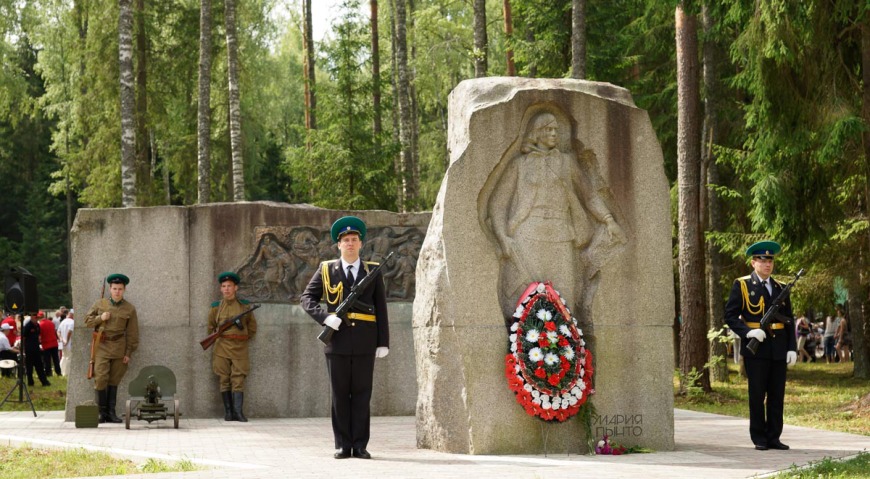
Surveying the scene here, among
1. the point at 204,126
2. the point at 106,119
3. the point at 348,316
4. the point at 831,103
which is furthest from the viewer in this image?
the point at 106,119

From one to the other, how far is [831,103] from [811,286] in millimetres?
8750

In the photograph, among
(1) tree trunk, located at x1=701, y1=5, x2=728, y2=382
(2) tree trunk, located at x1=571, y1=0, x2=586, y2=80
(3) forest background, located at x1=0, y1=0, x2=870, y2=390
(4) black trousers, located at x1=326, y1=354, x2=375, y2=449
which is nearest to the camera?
(4) black trousers, located at x1=326, y1=354, x2=375, y2=449

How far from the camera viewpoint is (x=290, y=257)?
15508mm

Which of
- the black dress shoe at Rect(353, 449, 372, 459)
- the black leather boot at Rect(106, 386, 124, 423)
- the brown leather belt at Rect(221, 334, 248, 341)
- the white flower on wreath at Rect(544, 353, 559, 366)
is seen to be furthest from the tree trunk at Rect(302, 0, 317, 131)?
the black dress shoe at Rect(353, 449, 372, 459)

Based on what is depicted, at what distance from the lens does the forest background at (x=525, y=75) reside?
15.4m

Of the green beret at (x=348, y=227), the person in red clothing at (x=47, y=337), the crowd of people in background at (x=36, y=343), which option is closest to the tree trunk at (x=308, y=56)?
the crowd of people in background at (x=36, y=343)

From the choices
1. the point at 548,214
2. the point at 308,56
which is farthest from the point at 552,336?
the point at 308,56

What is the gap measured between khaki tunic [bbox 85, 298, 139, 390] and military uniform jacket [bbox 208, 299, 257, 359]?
3.23 ft

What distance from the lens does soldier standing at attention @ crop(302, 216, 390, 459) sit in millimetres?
10039

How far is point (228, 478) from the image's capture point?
Result: 8.14m

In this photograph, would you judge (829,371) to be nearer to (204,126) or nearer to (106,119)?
(204,126)

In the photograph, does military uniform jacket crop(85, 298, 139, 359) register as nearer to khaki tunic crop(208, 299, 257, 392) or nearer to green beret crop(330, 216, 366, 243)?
khaki tunic crop(208, 299, 257, 392)

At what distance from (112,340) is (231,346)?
1.47 meters

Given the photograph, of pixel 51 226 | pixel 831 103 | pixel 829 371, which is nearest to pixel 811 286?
pixel 829 371
